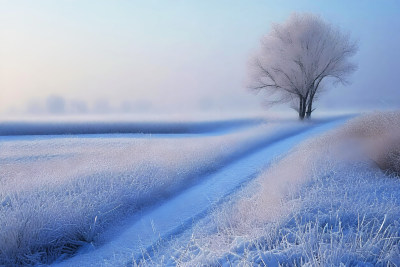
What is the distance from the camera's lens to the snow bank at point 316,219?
3.39 m

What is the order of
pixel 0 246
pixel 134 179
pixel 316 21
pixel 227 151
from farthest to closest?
1. pixel 316 21
2. pixel 227 151
3. pixel 134 179
4. pixel 0 246

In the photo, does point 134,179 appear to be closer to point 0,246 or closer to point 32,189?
point 32,189

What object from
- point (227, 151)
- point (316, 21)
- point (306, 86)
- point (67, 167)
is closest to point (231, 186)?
point (227, 151)

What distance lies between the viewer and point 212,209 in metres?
6.35

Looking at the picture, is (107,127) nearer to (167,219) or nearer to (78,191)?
(78,191)

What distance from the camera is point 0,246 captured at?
4.53m

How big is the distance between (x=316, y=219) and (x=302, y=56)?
21.9 meters

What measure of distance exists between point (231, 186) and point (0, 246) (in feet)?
16.9

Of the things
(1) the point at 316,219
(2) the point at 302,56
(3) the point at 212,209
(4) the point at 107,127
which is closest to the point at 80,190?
(3) the point at 212,209

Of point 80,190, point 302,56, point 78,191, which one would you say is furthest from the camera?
point 302,56

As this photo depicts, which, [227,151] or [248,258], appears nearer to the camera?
[248,258]

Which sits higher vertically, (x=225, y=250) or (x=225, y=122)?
(x=225, y=122)

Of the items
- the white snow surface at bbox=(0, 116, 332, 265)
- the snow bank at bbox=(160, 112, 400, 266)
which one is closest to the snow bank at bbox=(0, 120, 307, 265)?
the white snow surface at bbox=(0, 116, 332, 265)

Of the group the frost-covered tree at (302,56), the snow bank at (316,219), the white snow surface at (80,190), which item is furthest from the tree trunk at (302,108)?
the snow bank at (316,219)
